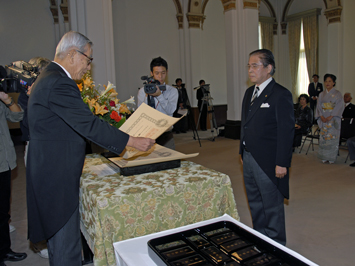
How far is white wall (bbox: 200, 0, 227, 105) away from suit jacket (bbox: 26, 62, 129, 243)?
34.6 feet

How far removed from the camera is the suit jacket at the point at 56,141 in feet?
4.84

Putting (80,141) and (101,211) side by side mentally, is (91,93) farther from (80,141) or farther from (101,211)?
(101,211)

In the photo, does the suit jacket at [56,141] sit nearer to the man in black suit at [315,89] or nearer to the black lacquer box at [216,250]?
the black lacquer box at [216,250]

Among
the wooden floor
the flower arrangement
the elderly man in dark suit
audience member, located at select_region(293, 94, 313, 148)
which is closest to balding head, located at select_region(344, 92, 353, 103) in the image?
audience member, located at select_region(293, 94, 313, 148)

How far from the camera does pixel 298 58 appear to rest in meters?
13.5

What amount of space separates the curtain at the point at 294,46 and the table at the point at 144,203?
43.2 feet

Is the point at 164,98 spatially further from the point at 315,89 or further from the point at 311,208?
Answer: the point at 315,89

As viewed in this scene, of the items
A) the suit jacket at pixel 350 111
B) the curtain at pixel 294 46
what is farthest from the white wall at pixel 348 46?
the suit jacket at pixel 350 111

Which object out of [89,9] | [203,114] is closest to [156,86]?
[89,9]

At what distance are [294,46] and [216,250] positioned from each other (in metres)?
14.2

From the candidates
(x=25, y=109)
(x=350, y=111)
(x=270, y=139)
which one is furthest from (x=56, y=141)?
(x=350, y=111)

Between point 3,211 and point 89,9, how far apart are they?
3.34 m

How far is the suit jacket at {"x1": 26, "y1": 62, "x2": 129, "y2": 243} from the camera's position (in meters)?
→ 1.47

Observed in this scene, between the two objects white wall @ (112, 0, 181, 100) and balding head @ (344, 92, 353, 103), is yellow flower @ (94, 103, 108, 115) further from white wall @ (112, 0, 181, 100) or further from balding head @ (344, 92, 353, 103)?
white wall @ (112, 0, 181, 100)
